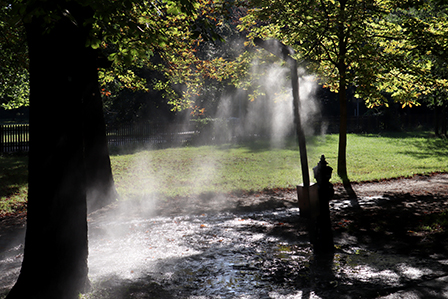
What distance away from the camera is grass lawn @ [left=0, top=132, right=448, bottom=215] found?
472 inches

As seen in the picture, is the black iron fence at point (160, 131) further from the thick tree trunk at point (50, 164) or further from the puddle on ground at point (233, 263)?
the thick tree trunk at point (50, 164)

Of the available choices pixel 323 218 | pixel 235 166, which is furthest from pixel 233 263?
pixel 235 166

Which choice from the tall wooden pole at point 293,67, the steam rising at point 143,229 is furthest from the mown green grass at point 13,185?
the tall wooden pole at point 293,67

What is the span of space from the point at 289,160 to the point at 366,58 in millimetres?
7593

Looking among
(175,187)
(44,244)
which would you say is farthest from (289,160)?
(44,244)

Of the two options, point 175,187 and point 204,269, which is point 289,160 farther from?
point 204,269

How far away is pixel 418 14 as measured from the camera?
2380 centimetres

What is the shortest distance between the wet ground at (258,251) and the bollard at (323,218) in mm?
200

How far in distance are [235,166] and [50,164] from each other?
1238cm

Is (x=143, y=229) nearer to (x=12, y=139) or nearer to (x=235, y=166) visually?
(x=235, y=166)

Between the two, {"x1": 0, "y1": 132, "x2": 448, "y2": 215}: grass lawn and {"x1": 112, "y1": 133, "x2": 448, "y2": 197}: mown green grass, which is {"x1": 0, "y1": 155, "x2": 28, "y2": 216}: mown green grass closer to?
{"x1": 0, "y1": 132, "x2": 448, "y2": 215}: grass lawn

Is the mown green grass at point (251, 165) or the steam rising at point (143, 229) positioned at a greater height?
the mown green grass at point (251, 165)

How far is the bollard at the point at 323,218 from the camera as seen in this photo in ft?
18.3

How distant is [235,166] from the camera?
16.2 metres
